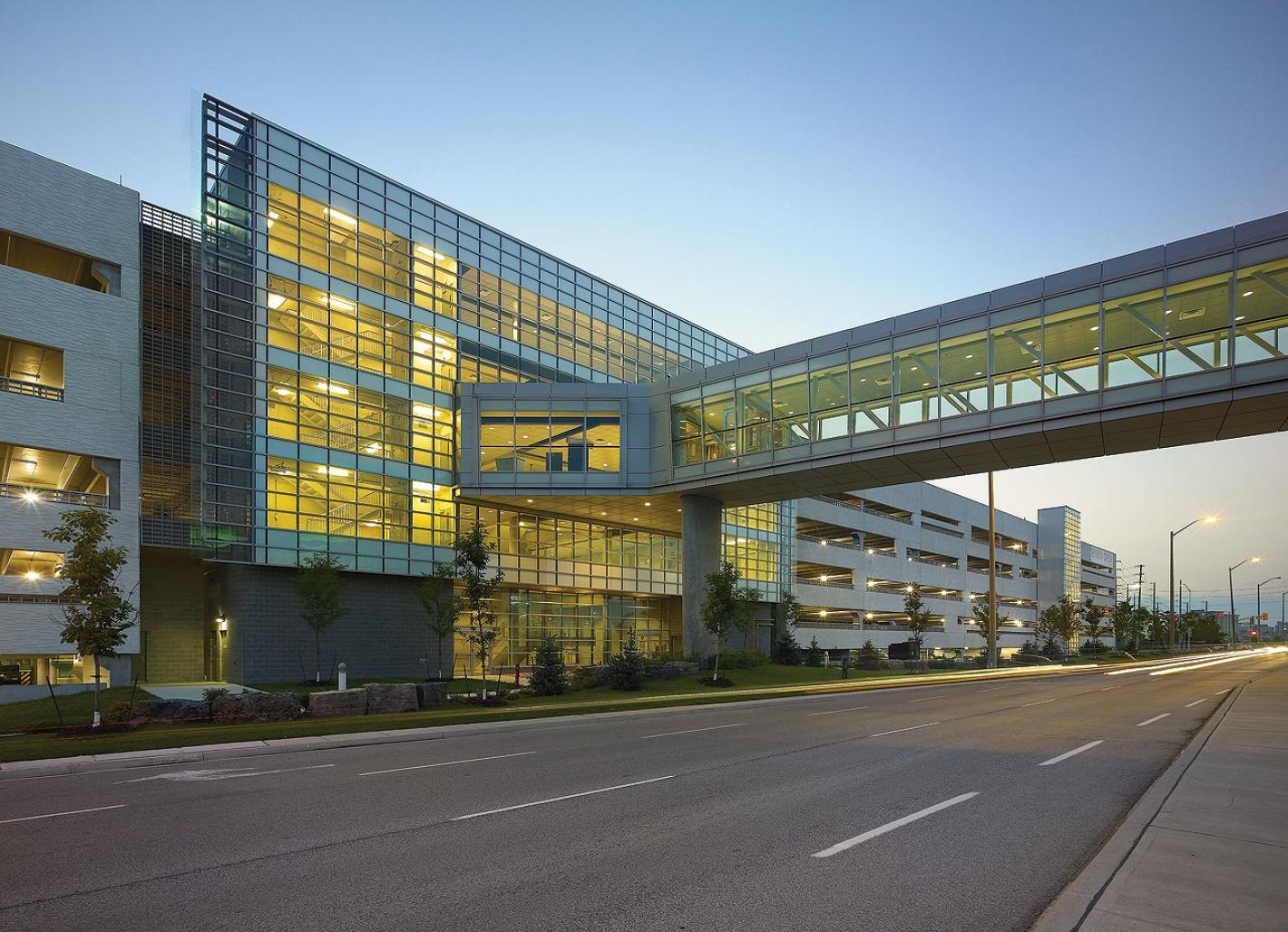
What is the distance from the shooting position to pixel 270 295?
114ft

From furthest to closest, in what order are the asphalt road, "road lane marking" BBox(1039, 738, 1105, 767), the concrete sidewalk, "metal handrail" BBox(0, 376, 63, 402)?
"metal handrail" BBox(0, 376, 63, 402) → "road lane marking" BBox(1039, 738, 1105, 767) → the asphalt road → the concrete sidewalk

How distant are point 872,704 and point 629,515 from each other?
22997mm

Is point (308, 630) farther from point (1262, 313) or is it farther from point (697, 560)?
point (1262, 313)

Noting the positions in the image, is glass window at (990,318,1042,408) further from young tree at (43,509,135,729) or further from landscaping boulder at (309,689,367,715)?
young tree at (43,509,135,729)

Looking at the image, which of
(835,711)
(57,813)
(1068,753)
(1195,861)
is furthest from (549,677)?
(1195,861)

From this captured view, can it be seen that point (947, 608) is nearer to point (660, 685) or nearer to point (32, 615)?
point (660, 685)

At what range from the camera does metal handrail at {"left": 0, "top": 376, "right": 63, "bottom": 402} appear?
29031mm

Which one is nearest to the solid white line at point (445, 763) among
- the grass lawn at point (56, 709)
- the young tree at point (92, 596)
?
the young tree at point (92, 596)

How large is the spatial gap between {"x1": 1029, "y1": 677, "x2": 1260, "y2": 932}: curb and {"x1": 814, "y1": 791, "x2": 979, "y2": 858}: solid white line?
178cm

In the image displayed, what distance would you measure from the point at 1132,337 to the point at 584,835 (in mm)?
26310

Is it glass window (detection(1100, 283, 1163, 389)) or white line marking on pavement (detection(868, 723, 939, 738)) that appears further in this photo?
glass window (detection(1100, 283, 1163, 389))

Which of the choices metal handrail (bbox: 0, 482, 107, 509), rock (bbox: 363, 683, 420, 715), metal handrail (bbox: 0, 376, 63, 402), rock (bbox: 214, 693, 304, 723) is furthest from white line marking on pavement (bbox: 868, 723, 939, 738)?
metal handrail (bbox: 0, 376, 63, 402)

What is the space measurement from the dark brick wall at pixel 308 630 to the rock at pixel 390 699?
11172 millimetres

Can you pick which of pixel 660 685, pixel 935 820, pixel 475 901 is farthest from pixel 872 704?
pixel 475 901
